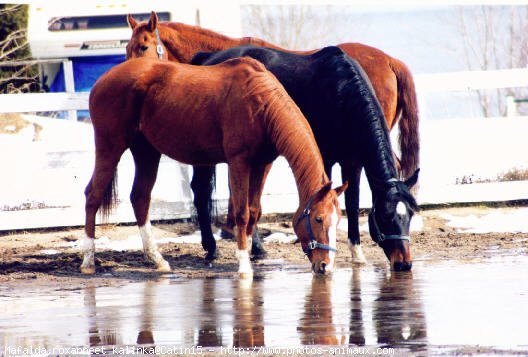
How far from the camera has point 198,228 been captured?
12031 millimetres

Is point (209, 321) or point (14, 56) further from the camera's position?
point (14, 56)

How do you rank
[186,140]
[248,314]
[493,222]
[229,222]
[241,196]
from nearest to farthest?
1. [248,314]
2. [241,196]
3. [186,140]
4. [229,222]
5. [493,222]

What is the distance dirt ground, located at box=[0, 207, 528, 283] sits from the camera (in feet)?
33.2

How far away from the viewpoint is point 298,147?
9297 mm

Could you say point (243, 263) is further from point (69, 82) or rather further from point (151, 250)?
point (69, 82)

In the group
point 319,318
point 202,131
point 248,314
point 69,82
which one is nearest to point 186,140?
point 202,131

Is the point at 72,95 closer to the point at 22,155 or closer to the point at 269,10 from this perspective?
the point at 22,155

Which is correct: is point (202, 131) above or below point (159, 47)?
below

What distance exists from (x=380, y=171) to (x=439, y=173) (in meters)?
3.25

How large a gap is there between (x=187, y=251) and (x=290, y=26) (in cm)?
1769

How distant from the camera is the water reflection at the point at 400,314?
6297mm

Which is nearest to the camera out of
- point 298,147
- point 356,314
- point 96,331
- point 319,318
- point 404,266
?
point 96,331

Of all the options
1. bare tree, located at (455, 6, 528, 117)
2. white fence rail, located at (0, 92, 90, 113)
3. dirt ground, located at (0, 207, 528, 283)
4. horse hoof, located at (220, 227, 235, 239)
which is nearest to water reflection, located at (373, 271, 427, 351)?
dirt ground, located at (0, 207, 528, 283)

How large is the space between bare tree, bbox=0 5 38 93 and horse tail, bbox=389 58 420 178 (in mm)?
7469
